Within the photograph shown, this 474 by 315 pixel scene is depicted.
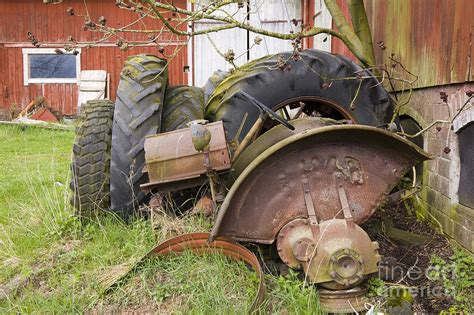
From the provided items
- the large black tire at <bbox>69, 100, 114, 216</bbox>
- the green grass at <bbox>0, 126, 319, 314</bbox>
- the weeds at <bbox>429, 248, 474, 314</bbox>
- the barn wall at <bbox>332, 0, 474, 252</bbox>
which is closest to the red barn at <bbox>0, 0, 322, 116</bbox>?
the barn wall at <bbox>332, 0, 474, 252</bbox>

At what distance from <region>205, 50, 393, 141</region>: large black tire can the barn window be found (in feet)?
36.3

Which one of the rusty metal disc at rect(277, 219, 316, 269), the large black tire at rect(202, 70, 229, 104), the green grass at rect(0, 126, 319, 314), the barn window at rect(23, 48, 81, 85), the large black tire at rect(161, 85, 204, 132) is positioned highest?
the barn window at rect(23, 48, 81, 85)

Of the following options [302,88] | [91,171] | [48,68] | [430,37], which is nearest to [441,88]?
[430,37]

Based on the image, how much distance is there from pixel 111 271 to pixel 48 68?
12.1m

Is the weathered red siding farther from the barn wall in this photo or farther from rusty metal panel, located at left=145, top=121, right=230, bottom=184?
rusty metal panel, located at left=145, top=121, right=230, bottom=184

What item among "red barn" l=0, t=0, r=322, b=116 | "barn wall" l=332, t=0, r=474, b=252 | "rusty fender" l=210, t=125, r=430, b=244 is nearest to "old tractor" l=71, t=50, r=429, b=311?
"rusty fender" l=210, t=125, r=430, b=244

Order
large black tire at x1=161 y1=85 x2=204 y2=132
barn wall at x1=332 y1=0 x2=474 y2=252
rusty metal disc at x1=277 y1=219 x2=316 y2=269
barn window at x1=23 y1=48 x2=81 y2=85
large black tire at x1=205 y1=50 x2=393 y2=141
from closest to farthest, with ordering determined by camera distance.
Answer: rusty metal disc at x1=277 y1=219 x2=316 y2=269 < barn wall at x1=332 y1=0 x2=474 y2=252 < large black tire at x1=205 y1=50 x2=393 y2=141 < large black tire at x1=161 y1=85 x2=204 y2=132 < barn window at x1=23 y1=48 x2=81 y2=85

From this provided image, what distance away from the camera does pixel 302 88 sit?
3654 mm

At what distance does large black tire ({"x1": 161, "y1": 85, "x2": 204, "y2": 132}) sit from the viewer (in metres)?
3.76

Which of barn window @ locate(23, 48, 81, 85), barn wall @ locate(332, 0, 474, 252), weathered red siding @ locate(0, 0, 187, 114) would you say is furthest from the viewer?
barn window @ locate(23, 48, 81, 85)

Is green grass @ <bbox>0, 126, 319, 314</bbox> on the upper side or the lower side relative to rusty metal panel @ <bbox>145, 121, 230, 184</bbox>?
lower

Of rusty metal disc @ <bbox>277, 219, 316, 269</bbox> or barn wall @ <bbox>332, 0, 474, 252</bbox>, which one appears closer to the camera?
rusty metal disc @ <bbox>277, 219, 316, 269</bbox>

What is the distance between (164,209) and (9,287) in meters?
0.99

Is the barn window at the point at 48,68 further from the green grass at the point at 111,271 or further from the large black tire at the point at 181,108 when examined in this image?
the large black tire at the point at 181,108
